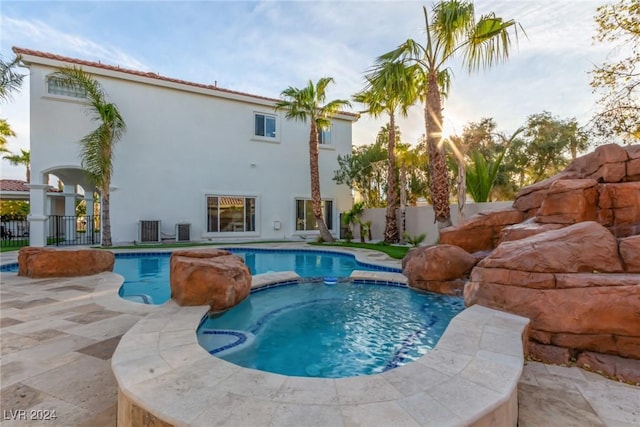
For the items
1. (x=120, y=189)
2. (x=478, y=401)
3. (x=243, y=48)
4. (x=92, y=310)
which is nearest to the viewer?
(x=478, y=401)

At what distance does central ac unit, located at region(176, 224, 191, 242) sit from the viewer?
13812 mm

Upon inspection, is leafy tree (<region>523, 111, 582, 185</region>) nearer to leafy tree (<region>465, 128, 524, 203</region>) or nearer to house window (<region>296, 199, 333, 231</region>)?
leafy tree (<region>465, 128, 524, 203</region>)

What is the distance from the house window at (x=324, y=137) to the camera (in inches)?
696

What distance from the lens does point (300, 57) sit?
1195 centimetres

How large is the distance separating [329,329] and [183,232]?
11522 mm

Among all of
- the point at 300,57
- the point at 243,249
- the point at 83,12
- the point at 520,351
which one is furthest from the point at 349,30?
the point at 520,351

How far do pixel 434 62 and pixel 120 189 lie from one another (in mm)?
13513

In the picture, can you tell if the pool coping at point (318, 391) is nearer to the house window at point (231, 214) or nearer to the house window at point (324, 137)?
the house window at point (231, 214)

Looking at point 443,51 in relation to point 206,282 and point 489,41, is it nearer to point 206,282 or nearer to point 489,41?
point 489,41

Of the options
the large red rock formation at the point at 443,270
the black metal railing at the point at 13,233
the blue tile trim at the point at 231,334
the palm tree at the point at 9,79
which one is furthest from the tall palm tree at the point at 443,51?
the black metal railing at the point at 13,233

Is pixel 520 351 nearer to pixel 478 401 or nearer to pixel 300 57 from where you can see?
pixel 478 401

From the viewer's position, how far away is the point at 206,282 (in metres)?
4.44

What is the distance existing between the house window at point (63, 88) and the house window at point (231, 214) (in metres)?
6.65

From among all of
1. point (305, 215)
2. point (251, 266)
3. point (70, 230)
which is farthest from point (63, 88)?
point (305, 215)
